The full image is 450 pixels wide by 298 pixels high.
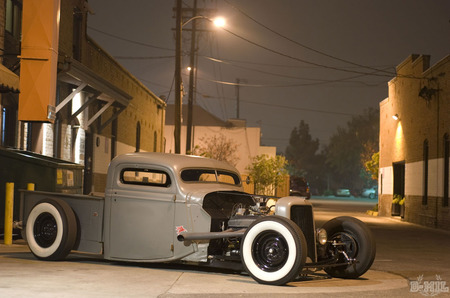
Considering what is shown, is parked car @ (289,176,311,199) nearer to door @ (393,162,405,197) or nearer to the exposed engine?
door @ (393,162,405,197)

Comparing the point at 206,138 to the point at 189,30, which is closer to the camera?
the point at 189,30

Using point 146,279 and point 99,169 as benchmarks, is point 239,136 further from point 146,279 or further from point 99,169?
point 146,279

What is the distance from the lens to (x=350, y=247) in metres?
10.7

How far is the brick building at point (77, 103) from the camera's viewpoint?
18156mm

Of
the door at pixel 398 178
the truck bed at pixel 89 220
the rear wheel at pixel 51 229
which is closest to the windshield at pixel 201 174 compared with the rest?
the truck bed at pixel 89 220

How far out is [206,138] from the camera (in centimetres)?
6088

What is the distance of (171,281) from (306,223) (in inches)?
82.7

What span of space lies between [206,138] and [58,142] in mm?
38515

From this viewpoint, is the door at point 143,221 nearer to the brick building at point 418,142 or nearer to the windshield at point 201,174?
the windshield at point 201,174

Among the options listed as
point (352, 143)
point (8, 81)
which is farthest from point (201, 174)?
Answer: point (352, 143)

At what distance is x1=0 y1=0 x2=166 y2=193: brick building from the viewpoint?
18156 mm

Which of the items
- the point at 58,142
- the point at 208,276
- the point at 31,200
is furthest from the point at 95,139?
the point at 208,276
